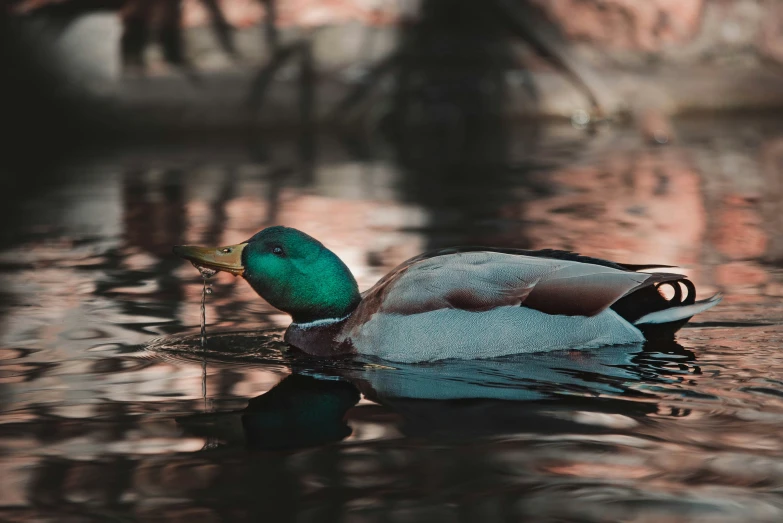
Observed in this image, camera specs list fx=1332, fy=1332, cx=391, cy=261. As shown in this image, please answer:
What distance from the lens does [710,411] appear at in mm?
4543

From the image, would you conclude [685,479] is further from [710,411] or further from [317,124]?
[317,124]

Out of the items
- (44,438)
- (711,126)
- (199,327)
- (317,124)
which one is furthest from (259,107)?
(44,438)

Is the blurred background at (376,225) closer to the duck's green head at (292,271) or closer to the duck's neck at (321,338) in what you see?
the duck's neck at (321,338)

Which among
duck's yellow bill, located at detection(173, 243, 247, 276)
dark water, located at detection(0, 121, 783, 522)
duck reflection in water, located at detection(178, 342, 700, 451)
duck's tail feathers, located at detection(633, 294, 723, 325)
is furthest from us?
duck's yellow bill, located at detection(173, 243, 247, 276)

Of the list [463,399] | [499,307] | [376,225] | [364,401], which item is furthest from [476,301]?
[376,225]

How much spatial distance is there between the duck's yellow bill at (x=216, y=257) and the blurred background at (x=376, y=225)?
1.21 ft

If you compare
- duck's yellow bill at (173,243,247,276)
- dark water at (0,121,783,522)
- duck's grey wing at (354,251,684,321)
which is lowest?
dark water at (0,121,783,522)

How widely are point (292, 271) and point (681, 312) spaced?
5.28 ft

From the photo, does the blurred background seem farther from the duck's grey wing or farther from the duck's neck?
the duck's grey wing

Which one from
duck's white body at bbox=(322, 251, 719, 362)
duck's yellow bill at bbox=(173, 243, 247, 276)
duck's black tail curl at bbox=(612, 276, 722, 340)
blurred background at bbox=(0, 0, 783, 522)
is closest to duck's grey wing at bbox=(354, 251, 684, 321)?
duck's white body at bbox=(322, 251, 719, 362)

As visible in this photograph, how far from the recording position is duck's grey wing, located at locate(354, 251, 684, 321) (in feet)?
17.2

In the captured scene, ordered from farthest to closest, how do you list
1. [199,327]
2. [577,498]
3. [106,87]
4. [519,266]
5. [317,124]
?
[317,124] < [106,87] < [199,327] < [519,266] < [577,498]

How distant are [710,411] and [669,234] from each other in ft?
14.7

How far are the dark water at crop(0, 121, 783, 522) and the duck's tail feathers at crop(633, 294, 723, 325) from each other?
0.42 ft
